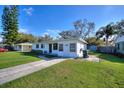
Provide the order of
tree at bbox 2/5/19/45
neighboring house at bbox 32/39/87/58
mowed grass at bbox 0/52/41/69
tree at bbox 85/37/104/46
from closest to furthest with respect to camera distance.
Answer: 1. mowed grass at bbox 0/52/41/69
2. neighboring house at bbox 32/39/87/58
3. tree at bbox 2/5/19/45
4. tree at bbox 85/37/104/46

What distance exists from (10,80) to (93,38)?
3198cm

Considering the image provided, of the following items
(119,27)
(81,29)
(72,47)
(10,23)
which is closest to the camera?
(72,47)

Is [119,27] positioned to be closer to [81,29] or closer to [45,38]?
[81,29]

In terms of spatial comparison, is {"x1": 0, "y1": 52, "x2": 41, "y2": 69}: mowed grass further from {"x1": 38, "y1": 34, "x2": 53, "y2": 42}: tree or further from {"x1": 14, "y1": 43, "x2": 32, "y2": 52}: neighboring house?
{"x1": 38, "y1": 34, "x2": 53, "y2": 42}: tree

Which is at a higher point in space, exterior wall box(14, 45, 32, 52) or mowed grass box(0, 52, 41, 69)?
exterior wall box(14, 45, 32, 52)

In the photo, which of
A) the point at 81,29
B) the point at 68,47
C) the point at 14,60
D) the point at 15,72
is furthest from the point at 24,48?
the point at 15,72

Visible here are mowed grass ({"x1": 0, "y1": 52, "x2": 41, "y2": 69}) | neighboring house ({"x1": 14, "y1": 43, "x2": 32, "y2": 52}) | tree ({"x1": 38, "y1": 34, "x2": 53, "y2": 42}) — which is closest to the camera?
mowed grass ({"x1": 0, "y1": 52, "x2": 41, "y2": 69})

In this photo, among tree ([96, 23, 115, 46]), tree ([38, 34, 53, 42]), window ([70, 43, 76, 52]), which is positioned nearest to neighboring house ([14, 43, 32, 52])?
tree ([38, 34, 53, 42])

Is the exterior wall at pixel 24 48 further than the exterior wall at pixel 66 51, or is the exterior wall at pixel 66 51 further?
the exterior wall at pixel 24 48

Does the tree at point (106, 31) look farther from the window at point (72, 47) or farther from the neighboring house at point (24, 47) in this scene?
the neighboring house at point (24, 47)

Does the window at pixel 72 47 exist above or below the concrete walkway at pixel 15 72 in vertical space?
above

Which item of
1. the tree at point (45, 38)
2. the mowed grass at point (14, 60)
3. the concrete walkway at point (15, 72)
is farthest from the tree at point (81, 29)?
the concrete walkway at point (15, 72)
